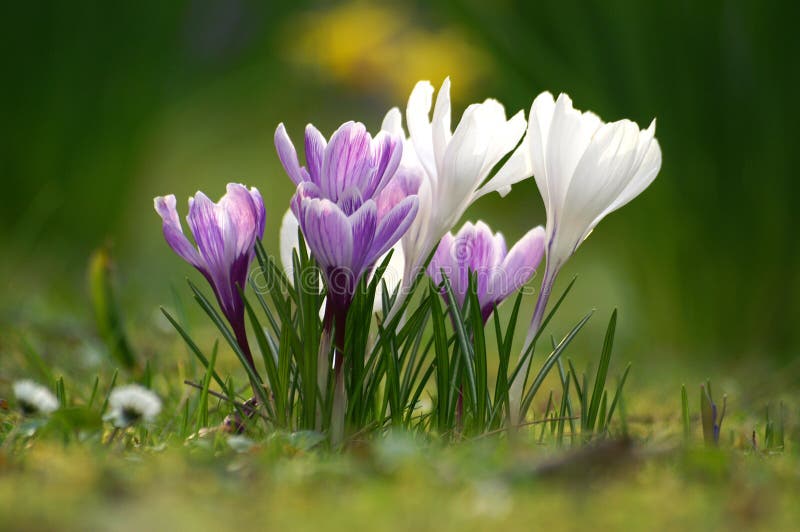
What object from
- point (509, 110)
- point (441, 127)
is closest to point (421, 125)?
point (441, 127)

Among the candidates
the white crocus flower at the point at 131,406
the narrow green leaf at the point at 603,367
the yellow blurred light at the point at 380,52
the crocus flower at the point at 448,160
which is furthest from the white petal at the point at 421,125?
the yellow blurred light at the point at 380,52

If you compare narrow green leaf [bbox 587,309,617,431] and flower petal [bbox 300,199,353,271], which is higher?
flower petal [bbox 300,199,353,271]

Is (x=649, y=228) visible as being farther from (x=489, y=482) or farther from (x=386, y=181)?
(x=489, y=482)

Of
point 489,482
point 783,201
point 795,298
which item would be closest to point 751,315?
point 795,298

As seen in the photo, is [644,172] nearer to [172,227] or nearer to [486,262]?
[486,262]

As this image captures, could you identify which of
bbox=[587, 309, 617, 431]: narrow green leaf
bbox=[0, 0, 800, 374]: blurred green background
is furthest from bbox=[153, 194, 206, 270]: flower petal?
bbox=[0, 0, 800, 374]: blurred green background

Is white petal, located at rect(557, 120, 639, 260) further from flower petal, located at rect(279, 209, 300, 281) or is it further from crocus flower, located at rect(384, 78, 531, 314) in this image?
flower petal, located at rect(279, 209, 300, 281)
